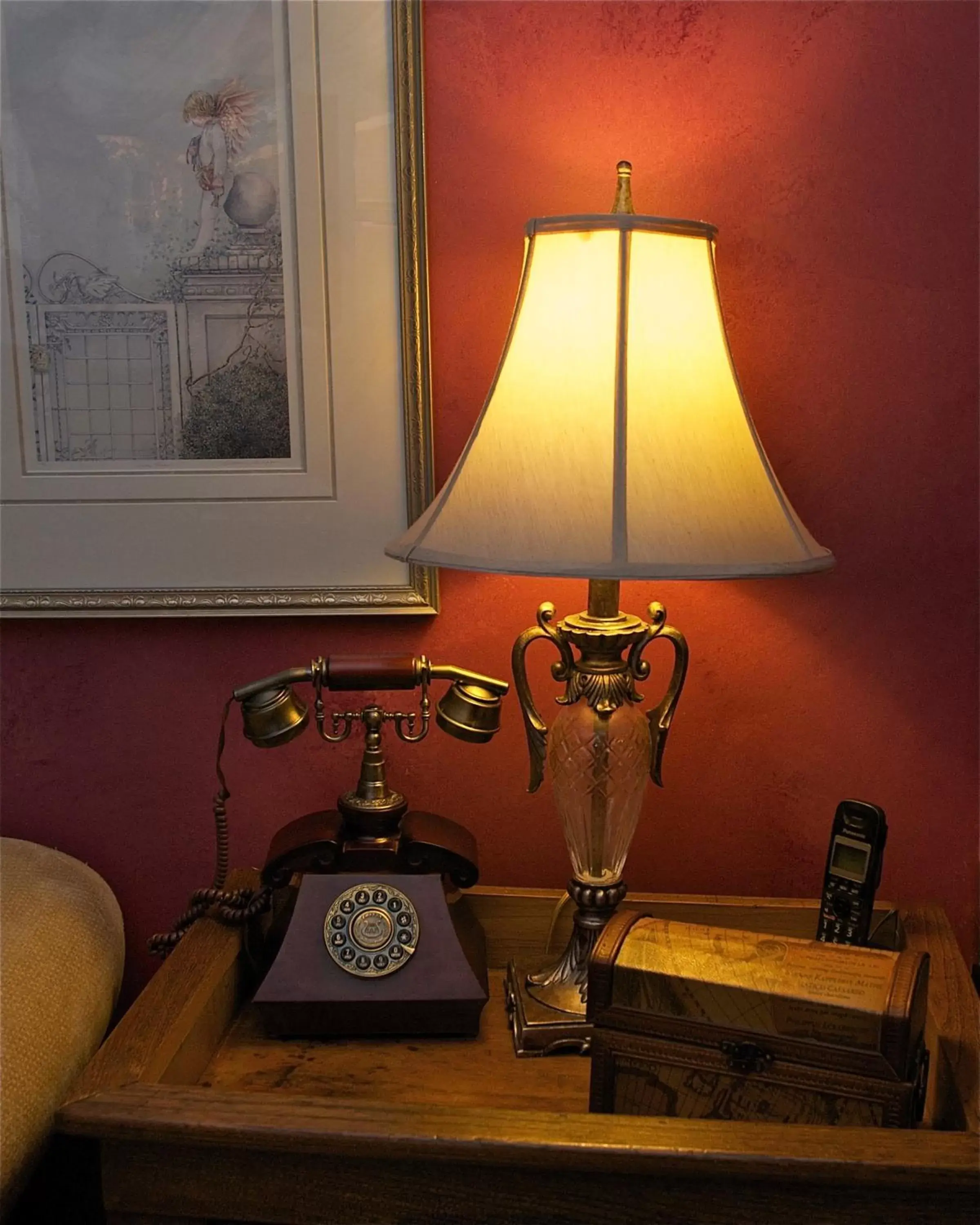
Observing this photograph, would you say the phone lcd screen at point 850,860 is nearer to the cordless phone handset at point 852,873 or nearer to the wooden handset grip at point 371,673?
the cordless phone handset at point 852,873

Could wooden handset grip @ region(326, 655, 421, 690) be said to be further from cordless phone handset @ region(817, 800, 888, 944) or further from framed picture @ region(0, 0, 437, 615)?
cordless phone handset @ region(817, 800, 888, 944)

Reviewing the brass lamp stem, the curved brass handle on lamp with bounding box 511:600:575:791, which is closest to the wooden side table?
the curved brass handle on lamp with bounding box 511:600:575:791

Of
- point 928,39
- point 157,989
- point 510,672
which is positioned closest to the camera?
point 157,989

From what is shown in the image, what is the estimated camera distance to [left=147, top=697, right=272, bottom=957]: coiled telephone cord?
1064 mm

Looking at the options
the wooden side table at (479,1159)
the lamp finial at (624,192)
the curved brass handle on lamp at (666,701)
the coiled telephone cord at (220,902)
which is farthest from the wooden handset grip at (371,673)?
the lamp finial at (624,192)

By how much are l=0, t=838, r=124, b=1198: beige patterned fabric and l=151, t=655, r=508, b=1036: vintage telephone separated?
8 centimetres

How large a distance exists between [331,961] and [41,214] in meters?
0.83

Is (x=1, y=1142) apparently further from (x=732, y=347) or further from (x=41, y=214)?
(x=732, y=347)

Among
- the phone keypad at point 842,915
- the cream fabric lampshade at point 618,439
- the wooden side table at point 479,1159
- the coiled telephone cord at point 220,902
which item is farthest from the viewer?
the coiled telephone cord at point 220,902

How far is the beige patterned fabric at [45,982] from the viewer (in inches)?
34.1

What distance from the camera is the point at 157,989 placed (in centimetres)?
96

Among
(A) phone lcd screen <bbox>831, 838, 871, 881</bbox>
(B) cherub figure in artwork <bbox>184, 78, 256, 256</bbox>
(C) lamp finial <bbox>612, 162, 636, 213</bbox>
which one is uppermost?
(B) cherub figure in artwork <bbox>184, 78, 256, 256</bbox>

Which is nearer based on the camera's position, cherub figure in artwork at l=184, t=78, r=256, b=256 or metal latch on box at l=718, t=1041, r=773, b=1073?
metal latch on box at l=718, t=1041, r=773, b=1073

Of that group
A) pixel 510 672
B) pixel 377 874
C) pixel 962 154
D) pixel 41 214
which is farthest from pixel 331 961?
pixel 962 154
